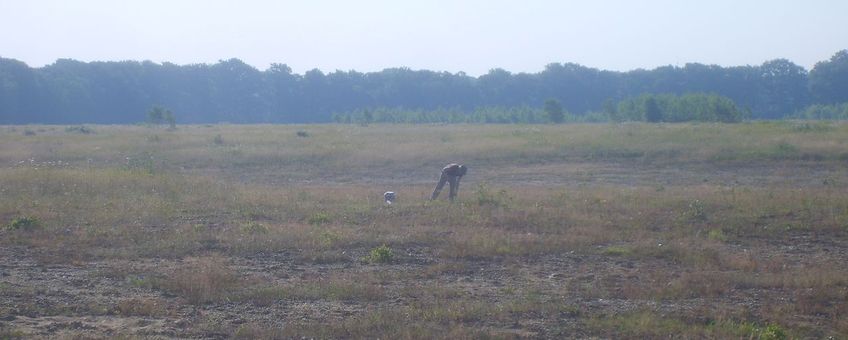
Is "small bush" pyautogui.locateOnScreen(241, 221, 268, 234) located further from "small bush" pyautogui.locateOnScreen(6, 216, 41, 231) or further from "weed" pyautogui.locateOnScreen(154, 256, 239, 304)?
"small bush" pyautogui.locateOnScreen(6, 216, 41, 231)

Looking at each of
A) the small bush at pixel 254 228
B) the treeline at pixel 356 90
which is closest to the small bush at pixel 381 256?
the small bush at pixel 254 228

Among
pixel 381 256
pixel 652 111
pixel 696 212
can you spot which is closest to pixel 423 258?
pixel 381 256

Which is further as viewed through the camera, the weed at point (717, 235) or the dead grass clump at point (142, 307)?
the weed at point (717, 235)

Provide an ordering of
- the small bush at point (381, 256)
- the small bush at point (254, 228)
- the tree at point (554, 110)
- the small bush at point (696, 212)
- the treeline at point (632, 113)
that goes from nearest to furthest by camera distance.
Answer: the small bush at point (381, 256), the small bush at point (254, 228), the small bush at point (696, 212), the treeline at point (632, 113), the tree at point (554, 110)

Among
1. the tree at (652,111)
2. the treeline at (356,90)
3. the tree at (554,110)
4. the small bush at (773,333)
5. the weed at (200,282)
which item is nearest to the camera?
the small bush at (773,333)

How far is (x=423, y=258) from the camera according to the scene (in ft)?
39.1

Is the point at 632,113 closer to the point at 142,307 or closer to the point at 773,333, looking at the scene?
the point at 773,333

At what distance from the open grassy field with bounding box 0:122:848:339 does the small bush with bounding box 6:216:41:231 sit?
47 mm

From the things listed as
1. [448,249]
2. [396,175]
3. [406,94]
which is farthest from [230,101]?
[448,249]

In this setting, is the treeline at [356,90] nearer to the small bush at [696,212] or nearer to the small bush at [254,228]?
the small bush at [696,212]

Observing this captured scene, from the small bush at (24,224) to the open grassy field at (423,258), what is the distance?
0.05 m

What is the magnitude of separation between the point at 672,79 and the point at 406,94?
36.7 metres

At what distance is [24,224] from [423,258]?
6827 mm

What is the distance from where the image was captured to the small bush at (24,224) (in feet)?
46.1
